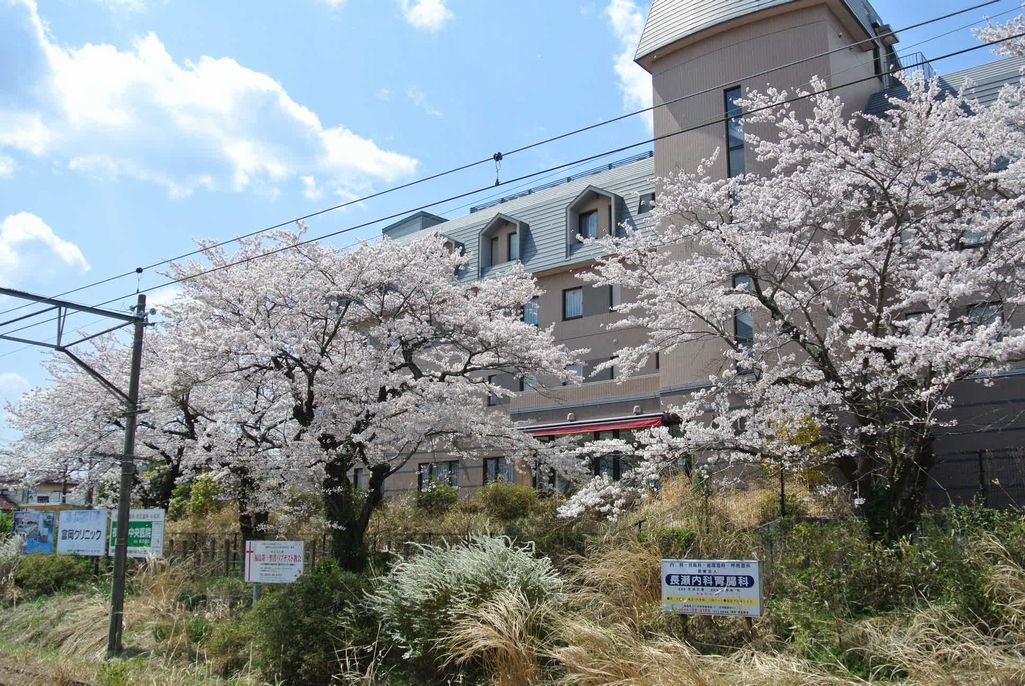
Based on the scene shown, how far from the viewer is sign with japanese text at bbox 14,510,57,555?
2450 cm

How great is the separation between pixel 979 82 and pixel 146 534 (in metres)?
25.9

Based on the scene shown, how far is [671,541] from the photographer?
1213cm

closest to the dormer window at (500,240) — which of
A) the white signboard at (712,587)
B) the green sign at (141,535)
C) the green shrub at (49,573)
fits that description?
the green shrub at (49,573)

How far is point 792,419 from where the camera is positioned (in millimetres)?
13414

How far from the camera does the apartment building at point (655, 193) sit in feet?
69.2

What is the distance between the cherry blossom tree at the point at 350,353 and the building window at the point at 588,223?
43.5 ft

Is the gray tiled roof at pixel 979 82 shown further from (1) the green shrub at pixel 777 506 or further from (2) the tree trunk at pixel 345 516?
(2) the tree trunk at pixel 345 516

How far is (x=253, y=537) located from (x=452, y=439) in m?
5.96

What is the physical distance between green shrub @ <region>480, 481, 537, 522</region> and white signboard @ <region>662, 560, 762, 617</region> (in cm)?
1354

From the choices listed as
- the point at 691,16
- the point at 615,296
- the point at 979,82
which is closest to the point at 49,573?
the point at 615,296

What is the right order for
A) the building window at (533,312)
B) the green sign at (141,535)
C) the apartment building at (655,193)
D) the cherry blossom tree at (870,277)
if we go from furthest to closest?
the building window at (533,312), the apartment building at (655,193), the green sign at (141,535), the cherry blossom tree at (870,277)

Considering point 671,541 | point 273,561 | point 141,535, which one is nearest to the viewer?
point 671,541

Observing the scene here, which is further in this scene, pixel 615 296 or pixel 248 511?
pixel 615 296

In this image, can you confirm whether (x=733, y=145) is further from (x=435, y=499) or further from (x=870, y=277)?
(x=435, y=499)
